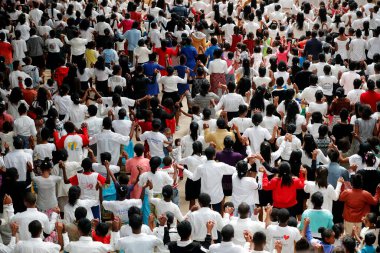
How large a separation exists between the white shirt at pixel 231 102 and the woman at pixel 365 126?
202 centimetres

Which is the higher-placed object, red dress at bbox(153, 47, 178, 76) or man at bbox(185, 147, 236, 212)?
man at bbox(185, 147, 236, 212)

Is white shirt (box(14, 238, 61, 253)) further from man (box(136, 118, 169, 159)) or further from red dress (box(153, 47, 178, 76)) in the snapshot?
red dress (box(153, 47, 178, 76))

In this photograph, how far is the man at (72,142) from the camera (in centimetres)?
1342

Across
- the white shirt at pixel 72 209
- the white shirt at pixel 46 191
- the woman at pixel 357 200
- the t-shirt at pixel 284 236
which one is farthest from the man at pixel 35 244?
the woman at pixel 357 200

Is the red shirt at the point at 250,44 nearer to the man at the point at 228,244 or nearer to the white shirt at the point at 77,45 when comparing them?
the white shirt at the point at 77,45

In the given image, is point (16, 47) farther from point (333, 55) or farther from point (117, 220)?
point (117, 220)

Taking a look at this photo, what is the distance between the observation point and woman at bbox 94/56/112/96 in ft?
56.0

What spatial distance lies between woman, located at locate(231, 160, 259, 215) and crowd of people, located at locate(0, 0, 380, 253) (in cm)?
2

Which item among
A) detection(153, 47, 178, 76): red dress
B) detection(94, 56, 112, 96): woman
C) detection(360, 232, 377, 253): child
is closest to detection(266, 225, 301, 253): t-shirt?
detection(360, 232, 377, 253): child

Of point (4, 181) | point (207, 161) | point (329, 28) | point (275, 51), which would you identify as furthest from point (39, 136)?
point (329, 28)

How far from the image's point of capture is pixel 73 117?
1491 centimetres

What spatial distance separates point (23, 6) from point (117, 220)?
1150 centimetres

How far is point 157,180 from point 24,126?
10.00 ft

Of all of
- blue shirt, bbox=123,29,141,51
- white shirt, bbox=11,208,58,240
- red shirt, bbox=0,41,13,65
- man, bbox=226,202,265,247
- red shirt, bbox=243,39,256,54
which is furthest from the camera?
blue shirt, bbox=123,29,141,51
